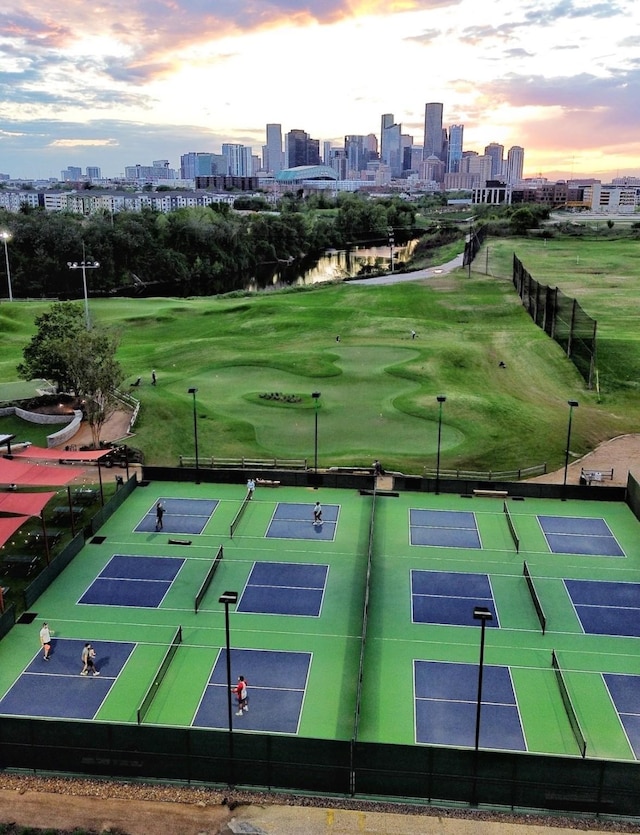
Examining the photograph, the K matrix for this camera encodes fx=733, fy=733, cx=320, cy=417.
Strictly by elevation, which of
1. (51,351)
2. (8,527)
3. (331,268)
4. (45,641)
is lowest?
(331,268)

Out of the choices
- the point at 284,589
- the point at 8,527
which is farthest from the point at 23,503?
the point at 284,589

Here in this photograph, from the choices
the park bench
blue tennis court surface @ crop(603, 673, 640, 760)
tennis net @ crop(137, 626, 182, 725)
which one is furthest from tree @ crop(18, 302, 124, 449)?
blue tennis court surface @ crop(603, 673, 640, 760)

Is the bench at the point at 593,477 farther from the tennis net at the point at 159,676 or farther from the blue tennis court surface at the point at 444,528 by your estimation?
the tennis net at the point at 159,676

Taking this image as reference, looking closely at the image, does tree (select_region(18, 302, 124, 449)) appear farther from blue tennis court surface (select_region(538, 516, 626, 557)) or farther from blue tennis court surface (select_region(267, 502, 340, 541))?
blue tennis court surface (select_region(538, 516, 626, 557))

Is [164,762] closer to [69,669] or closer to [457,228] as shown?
[69,669]

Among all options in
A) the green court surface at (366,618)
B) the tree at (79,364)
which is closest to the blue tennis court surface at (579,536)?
the green court surface at (366,618)

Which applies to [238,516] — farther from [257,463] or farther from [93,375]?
[93,375]
